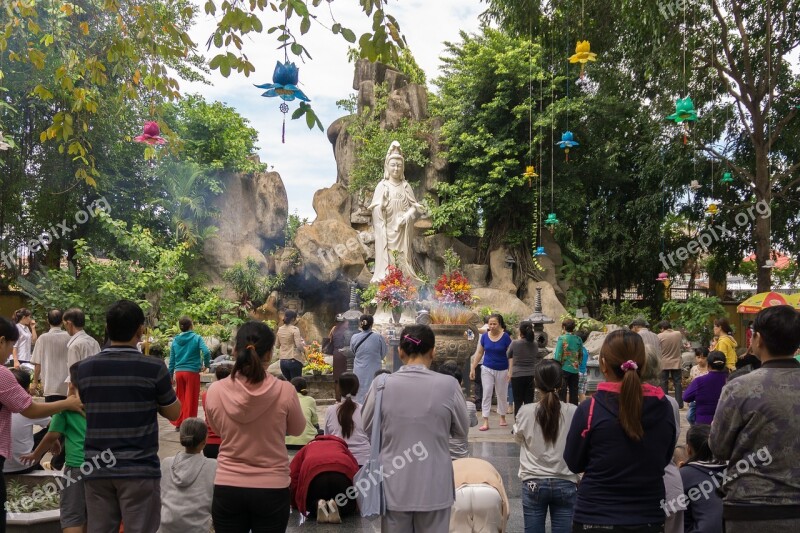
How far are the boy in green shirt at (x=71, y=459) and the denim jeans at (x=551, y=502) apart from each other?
2.44 m

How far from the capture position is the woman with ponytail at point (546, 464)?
409 cm

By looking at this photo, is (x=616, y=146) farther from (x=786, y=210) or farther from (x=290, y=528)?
(x=290, y=528)

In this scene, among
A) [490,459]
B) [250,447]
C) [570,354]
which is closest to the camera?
[250,447]

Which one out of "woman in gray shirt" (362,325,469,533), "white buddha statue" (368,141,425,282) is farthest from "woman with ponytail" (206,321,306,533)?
"white buddha statue" (368,141,425,282)

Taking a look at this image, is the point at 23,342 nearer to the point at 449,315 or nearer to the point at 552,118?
the point at 449,315

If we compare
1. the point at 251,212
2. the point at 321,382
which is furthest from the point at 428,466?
the point at 251,212

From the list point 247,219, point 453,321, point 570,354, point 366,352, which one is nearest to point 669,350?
point 570,354

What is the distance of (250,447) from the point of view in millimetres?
3438

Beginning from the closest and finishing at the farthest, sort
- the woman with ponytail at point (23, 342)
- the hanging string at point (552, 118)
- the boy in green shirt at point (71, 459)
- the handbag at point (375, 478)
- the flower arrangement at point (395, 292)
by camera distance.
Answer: the handbag at point (375, 478)
the boy in green shirt at point (71, 459)
the woman with ponytail at point (23, 342)
the flower arrangement at point (395, 292)
the hanging string at point (552, 118)

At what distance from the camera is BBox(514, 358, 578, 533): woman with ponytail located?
4086 mm

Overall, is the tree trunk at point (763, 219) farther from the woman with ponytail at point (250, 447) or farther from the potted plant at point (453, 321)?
the woman with ponytail at point (250, 447)

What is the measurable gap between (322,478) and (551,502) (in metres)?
2.10

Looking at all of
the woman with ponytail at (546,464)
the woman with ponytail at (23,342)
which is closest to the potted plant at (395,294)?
the woman with ponytail at (23,342)

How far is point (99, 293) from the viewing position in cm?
1744
